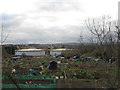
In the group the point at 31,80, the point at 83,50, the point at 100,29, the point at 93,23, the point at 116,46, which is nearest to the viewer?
the point at 116,46

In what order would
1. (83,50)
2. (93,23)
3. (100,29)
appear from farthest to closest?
(83,50), (93,23), (100,29)

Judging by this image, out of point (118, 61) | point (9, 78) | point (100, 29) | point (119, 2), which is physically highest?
point (119, 2)

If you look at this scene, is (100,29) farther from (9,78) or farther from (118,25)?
(9,78)

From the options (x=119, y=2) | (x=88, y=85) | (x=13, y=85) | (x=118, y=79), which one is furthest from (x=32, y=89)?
(x=119, y=2)

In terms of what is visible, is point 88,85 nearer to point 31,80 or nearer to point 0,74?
point 31,80

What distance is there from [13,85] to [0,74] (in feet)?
1.83

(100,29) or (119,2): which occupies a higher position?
(119,2)

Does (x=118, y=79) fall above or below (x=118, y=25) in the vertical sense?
A: below

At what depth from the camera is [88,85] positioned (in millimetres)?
3988

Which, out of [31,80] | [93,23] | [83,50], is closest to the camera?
[93,23]

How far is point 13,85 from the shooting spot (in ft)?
12.7

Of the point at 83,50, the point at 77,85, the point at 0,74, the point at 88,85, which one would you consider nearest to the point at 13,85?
the point at 0,74

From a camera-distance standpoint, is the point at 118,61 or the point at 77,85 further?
the point at 77,85

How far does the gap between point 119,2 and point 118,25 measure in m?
0.68
